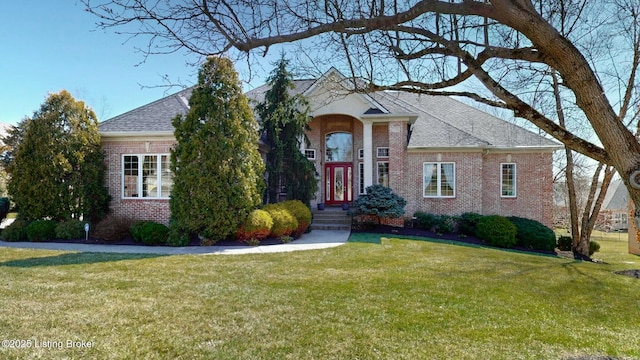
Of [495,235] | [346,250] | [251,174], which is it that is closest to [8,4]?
[251,174]

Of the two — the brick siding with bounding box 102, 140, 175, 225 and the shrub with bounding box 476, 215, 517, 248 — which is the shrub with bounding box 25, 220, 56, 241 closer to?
the brick siding with bounding box 102, 140, 175, 225

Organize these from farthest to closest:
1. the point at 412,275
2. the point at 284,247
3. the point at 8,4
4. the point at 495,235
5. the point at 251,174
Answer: the point at 495,235 < the point at 251,174 < the point at 284,247 < the point at 8,4 < the point at 412,275

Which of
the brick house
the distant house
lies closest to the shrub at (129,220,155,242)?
the brick house

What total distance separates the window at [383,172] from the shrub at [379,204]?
2.12 meters

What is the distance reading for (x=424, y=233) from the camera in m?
15.6

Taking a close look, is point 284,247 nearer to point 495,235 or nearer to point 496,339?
point 496,339

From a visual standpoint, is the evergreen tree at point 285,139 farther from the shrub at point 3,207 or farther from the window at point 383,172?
the shrub at point 3,207

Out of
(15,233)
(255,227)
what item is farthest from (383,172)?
(15,233)

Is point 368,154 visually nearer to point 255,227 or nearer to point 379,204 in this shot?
point 379,204

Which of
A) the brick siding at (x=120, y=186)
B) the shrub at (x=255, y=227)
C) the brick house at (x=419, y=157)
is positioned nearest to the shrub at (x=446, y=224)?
the brick house at (x=419, y=157)

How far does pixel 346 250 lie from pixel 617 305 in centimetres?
613

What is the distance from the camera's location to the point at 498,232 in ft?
48.4

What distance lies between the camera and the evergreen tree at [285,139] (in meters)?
15.5

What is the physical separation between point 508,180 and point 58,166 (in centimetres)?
1935
